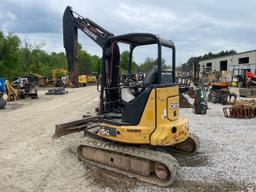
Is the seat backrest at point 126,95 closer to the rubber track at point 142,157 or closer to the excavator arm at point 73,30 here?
the rubber track at point 142,157

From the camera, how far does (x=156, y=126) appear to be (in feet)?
19.5

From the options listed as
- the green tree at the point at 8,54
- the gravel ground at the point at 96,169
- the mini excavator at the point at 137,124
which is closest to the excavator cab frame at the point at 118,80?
the mini excavator at the point at 137,124

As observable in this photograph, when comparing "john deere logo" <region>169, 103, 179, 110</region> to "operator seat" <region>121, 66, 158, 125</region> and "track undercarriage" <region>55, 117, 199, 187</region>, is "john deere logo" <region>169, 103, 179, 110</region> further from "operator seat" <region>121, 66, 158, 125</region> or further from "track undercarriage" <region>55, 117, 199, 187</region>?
"track undercarriage" <region>55, 117, 199, 187</region>

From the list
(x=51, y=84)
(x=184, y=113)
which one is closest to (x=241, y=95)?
(x=184, y=113)

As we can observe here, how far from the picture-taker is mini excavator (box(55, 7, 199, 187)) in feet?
19.1

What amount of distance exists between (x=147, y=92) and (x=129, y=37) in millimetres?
1385

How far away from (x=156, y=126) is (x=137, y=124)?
361 millimetres

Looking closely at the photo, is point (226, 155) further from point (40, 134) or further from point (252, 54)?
point (252, 54)

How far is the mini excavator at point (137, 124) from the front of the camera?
5.83m

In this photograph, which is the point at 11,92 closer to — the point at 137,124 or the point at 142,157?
the point at 137,124

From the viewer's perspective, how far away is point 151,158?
563 cm

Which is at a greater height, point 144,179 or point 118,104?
point 118,104

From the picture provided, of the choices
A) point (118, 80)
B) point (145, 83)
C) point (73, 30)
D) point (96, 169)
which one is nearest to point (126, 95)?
point (145, 83)

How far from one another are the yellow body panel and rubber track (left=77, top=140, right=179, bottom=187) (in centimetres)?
17
